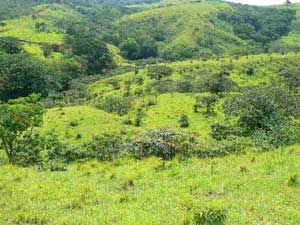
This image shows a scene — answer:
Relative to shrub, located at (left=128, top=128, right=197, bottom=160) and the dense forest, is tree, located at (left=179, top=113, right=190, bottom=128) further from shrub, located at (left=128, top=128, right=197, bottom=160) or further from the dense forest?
shrub, located at (left=128, top=128, right=197, bottom=160)

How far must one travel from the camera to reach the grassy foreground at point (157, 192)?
46.0 feet

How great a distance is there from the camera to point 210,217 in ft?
41.2

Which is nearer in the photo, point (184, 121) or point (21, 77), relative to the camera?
point (184, 121)

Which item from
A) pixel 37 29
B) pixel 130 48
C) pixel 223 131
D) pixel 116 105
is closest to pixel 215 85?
pixel 116 105

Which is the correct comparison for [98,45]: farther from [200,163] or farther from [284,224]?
[284,224]

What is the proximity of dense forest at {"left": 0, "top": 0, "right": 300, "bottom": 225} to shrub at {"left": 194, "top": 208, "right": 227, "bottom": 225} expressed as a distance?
45 millimetres

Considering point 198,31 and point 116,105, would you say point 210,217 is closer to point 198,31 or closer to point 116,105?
point 116,105

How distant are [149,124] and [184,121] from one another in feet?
18.9

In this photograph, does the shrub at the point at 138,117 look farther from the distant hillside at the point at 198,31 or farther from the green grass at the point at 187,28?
the green grass at the point at 187,28

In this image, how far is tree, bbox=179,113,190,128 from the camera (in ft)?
208

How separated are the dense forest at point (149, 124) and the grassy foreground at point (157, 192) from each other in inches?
Result: 2.4

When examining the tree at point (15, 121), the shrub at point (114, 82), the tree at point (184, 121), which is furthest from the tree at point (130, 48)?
the tree at point (15, 121)

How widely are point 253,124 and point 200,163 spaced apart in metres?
32.4

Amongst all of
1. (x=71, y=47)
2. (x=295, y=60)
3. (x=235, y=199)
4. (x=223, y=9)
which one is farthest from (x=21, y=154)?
(x=223, y=9)
